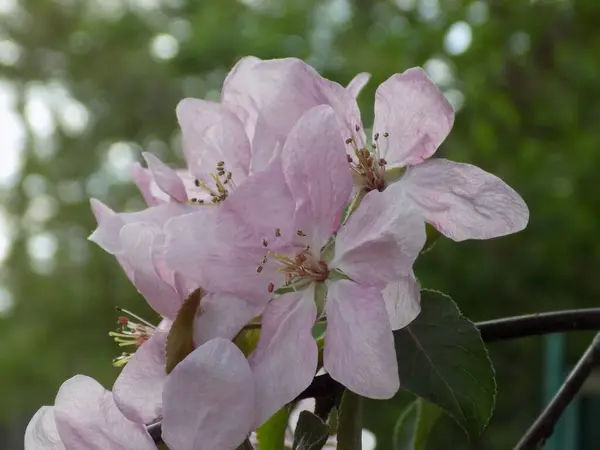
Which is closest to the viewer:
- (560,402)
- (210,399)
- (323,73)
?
(210,399)

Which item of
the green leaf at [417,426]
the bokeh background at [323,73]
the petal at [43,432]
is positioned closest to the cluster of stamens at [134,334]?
the petal at [43,432]

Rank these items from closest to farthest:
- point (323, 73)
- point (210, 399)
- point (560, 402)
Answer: point (210, 399)
point (560, 402)
point (323, 73)

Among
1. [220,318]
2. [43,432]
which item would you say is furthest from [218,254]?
[43,432]

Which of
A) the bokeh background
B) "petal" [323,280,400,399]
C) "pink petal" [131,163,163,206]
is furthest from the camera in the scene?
the bokeh background

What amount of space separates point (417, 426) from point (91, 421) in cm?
21

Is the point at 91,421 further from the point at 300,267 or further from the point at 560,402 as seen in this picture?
the point at 560,402

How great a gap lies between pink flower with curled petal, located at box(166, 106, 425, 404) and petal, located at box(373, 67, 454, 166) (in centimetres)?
5

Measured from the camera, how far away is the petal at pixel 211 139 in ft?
1.21

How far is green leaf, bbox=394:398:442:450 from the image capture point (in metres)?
0.45

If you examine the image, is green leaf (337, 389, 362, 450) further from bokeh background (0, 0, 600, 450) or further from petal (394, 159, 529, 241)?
bokeh background (0, 0, 600, 450)

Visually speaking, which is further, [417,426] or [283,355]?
[417,426]

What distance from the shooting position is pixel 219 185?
37 cm

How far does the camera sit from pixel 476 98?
6.95 feet

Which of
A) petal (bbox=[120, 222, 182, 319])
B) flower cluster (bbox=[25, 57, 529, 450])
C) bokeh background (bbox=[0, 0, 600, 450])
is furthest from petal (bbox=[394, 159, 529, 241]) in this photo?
bokeh background (bbox=[0, 0, 600, 450])
